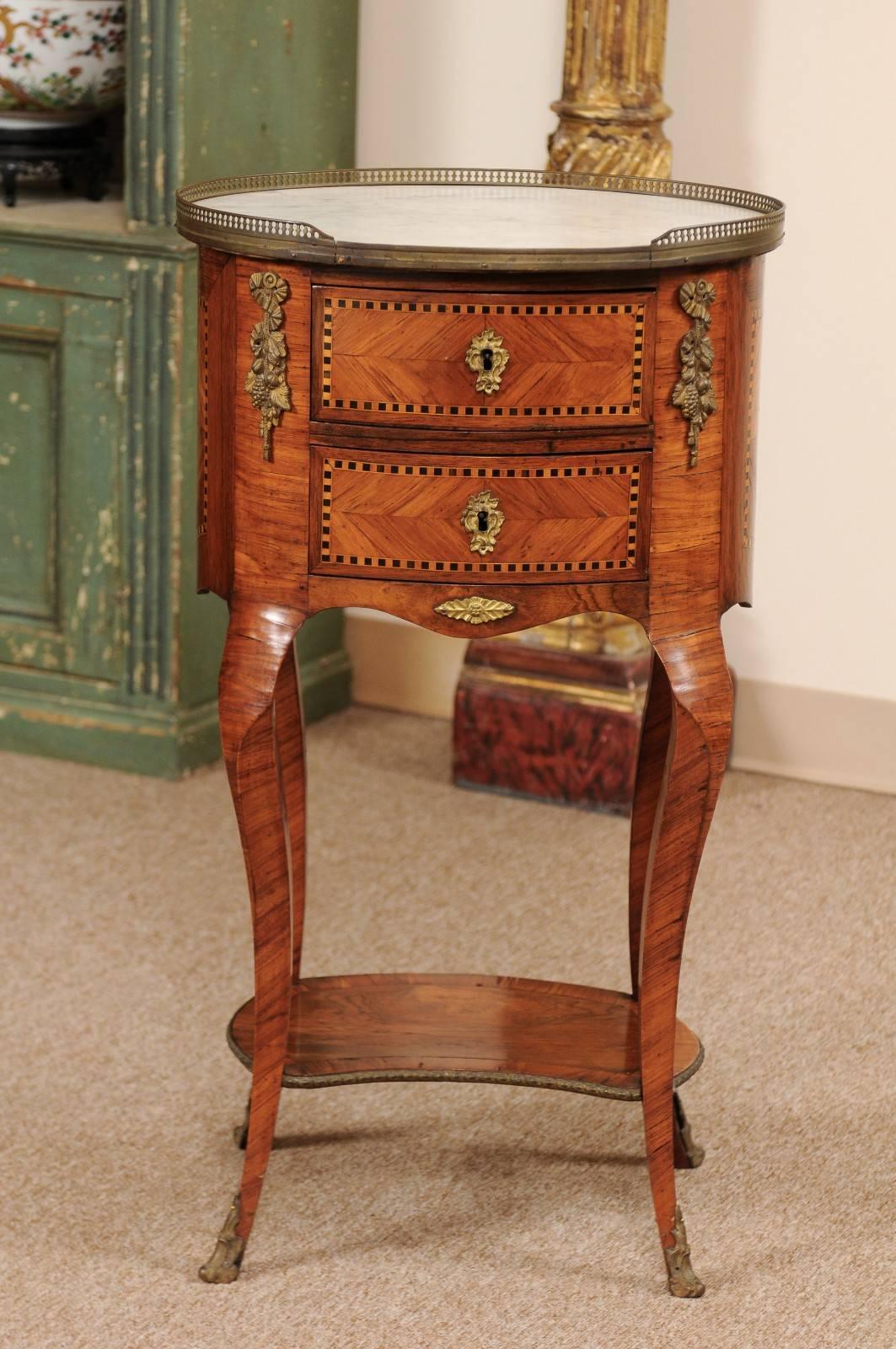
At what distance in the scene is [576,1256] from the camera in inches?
81.9

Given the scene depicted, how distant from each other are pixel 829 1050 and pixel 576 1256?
1.92 feet

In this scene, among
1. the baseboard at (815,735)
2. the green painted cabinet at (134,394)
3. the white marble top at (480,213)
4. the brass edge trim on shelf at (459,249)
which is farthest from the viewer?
the baseboard at (815,735)

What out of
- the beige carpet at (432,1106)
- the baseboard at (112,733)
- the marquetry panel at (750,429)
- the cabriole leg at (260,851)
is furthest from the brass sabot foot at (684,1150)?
the baseboard at (112,733)

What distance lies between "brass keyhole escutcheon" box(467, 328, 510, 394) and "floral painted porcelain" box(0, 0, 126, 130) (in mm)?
1931

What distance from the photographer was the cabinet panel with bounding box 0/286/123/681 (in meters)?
3.36

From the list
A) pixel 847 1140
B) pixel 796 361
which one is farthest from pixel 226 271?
pixel 796 361

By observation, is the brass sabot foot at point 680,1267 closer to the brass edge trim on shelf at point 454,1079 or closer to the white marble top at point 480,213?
the brass edge trim on shelf at point 454,1079

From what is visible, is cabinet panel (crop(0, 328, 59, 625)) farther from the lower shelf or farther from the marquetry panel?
the marquetry panel

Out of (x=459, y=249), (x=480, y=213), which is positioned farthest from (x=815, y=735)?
(x=459, y=249)

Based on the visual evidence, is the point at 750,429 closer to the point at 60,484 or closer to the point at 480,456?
the point at 480,456

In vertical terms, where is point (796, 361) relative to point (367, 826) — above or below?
above

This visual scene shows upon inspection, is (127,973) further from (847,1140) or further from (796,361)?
(796,361)

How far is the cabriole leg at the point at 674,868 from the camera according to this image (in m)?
1.91

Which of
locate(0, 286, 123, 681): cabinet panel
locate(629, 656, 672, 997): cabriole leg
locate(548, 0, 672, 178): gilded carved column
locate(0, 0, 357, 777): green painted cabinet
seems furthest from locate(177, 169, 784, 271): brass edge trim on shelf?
locate(0, 286, 123, 681): cabinet panel
